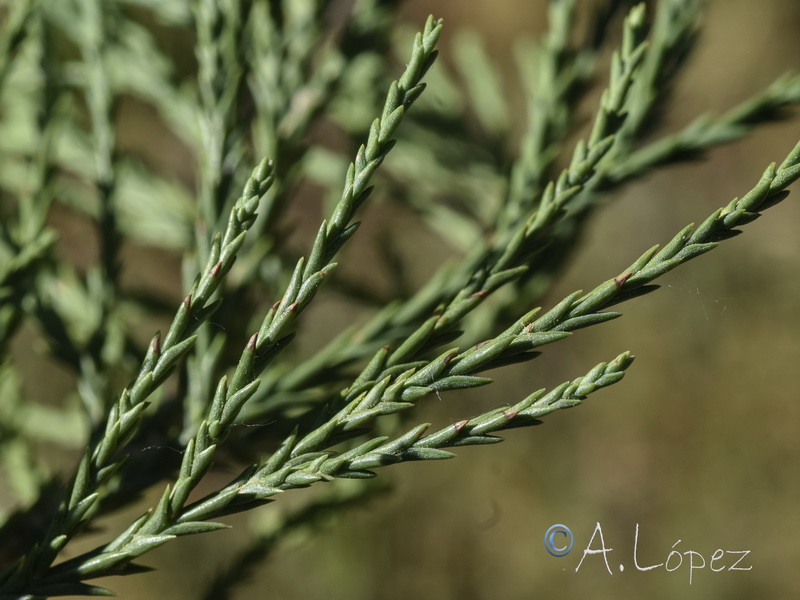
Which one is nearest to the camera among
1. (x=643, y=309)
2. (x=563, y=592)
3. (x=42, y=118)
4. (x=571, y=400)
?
(x=571, y=400)

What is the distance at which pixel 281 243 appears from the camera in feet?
5.00

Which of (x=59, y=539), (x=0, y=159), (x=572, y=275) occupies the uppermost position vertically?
(x=572, y=275)

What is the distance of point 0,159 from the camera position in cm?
199

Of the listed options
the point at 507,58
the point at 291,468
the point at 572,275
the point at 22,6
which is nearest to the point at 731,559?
the point at 572,275

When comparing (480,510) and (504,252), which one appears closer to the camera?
(504,252)

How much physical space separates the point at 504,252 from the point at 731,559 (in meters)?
3.68

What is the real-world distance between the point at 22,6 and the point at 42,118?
211 mm

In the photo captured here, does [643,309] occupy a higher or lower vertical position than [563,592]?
higher

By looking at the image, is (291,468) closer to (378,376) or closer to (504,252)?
(378,376)

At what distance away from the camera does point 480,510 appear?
3918 mm

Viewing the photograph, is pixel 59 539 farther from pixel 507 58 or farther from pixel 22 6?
pixel 507 58

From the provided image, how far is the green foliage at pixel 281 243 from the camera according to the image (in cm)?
83

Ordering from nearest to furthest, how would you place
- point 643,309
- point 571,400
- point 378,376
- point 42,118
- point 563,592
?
point 571,400 → point 378,376 → point 42,118 → point 563,592 → point 643,309

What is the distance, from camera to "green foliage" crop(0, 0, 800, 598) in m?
0.83
